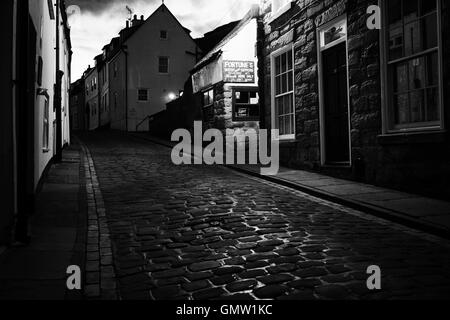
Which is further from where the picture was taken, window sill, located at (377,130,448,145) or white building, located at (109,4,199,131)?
white building, located at (109,4,199,131)

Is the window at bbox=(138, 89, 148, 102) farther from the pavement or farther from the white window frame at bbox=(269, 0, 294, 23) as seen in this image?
the pavement

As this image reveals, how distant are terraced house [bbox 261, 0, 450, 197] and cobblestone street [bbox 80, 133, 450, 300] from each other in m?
1.88

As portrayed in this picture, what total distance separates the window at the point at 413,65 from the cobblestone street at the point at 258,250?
241 centimetres

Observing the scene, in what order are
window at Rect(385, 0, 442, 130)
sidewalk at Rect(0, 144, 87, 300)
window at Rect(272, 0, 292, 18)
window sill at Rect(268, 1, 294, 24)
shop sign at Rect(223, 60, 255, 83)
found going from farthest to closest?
shop sign at Rect(223, 60, 255, 83), window at Rect(272, 0, 292, 18), window sill at Rect(268, 1, 294, 24), window at Rect(385, 0, 442, 130), sidewalk at Rect(0, 144, 87, 300)

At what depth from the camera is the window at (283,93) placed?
12.8m

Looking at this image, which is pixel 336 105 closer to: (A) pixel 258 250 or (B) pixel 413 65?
(B) pixel 413 65

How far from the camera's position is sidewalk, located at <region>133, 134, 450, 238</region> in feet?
20.3

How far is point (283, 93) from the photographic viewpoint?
13.1 m

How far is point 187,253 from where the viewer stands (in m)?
5.01

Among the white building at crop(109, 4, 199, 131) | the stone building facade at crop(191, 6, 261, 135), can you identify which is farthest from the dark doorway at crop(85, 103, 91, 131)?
the stone building facade at crop(191, 6, 261, 135)

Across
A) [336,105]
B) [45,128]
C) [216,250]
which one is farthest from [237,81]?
[216,250]

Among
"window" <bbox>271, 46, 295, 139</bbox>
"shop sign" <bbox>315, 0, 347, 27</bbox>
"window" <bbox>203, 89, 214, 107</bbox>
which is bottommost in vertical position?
"window" <bbox>271, 46, 295, 139</bbox>

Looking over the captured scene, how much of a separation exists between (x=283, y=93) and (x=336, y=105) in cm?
253
